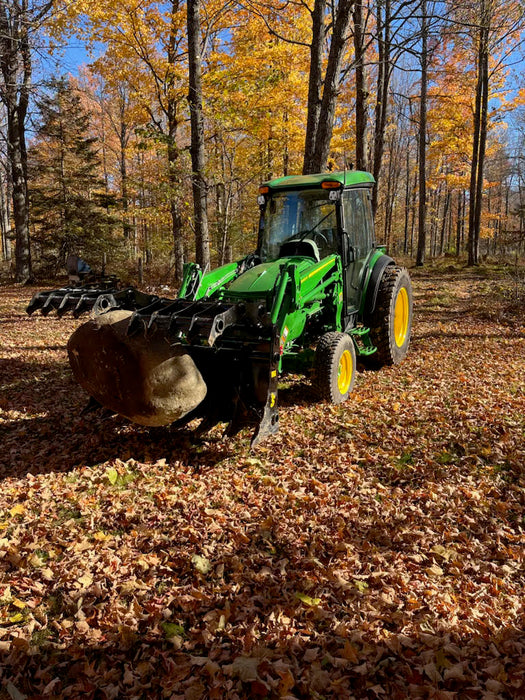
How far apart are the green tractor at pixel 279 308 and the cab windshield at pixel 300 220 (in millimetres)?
14

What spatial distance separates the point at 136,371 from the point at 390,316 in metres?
4.61

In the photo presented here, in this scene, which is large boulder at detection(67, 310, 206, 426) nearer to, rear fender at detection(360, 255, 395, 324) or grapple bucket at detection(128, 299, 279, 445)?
grapple bucket at detection(128, 299, 279, 445)

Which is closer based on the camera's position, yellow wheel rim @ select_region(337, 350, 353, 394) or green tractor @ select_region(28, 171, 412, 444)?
green tractor @ select_region(28, 171, 412, 444)

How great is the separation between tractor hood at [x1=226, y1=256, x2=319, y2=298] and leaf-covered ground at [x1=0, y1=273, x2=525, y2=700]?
1.66 meters

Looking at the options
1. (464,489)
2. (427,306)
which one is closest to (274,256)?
(464,489)

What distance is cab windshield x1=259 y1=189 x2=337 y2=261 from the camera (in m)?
6.74

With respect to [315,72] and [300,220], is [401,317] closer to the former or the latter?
[300,220]

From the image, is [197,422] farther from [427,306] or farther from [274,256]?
[427,306]

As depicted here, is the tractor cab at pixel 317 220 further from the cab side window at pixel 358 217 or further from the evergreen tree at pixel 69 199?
the evergreen tree at pixel 69 199

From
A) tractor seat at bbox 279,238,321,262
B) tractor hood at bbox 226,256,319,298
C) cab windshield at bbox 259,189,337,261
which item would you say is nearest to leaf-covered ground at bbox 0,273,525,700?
tractor hood at bbox 226,256,319,298

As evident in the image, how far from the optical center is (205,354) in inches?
205

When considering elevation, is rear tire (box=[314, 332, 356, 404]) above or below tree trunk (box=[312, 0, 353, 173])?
below

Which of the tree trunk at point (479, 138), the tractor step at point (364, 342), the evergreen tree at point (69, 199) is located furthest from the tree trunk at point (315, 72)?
the evergreen tree at point (69, 199)

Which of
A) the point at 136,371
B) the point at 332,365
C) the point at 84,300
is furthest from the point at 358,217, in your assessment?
the point at 136,371
